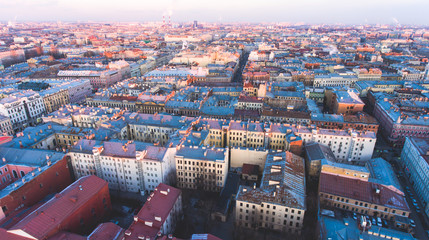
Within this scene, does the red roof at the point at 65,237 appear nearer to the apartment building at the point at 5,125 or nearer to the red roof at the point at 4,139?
the red roof at the point at 4,139

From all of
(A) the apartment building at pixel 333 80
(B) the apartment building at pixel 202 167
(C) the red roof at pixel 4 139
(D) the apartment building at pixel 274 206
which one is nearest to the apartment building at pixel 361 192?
(D) the apartment building at pixel 274 206

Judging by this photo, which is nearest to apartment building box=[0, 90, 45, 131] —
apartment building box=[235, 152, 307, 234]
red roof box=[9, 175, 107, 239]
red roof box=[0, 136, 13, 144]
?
red roof box=[0, 136, 13, 144]

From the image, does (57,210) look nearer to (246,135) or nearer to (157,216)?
(157,216)

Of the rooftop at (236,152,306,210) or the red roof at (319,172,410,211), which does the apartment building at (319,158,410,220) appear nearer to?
the red roof at (319,172,410,211)

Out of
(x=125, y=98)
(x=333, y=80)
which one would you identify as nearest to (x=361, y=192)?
(x=125, y=98)

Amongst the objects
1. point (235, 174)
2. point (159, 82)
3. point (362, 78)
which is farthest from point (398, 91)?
point (159, 82)
